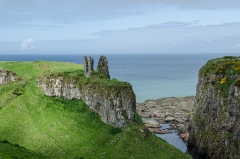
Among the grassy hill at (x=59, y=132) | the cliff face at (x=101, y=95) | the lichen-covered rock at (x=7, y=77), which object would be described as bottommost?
the grassy hill at (x=59, y=132)

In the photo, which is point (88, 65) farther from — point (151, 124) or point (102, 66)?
point (151, 124)

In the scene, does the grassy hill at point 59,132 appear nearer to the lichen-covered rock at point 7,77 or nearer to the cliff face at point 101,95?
the cliff face at point 101,95

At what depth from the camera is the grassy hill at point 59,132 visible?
39688mm

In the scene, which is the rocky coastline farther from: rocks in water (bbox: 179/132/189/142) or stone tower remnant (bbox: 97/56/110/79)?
stone tower remnant (bbox: 97/56/110/79)

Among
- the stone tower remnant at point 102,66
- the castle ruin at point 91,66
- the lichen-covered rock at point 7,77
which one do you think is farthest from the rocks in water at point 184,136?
the lichen-covered rock at point 7,77

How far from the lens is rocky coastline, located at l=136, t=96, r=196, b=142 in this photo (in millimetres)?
68875

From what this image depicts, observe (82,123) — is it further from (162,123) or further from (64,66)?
(162,123)

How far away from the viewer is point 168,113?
81.2m

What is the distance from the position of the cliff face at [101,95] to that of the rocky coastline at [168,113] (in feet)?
71.1

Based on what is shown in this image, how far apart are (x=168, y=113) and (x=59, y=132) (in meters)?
42.0

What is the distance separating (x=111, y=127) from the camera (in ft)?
148

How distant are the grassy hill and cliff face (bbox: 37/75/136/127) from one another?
1.20 m

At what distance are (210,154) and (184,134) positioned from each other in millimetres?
17534

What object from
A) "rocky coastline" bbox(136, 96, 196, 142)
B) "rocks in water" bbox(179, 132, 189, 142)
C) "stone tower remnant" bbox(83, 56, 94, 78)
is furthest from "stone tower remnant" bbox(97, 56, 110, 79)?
"rocks in water" bbox(179, 132, 189, 142)
